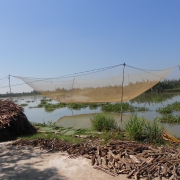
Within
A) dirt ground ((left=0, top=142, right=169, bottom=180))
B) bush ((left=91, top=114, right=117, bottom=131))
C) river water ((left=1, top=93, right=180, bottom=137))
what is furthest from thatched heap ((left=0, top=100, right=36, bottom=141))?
river water ((left=1, top=93, right=180, bottom=137))

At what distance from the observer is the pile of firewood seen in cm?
316

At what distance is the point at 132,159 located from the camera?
3578 millimetres

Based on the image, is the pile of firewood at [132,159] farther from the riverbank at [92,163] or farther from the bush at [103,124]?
the bush at [103,124]

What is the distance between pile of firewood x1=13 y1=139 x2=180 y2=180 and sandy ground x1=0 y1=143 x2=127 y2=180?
0.16 m

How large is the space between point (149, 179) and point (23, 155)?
111 inches

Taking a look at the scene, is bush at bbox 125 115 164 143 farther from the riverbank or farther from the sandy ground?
the sandy ground

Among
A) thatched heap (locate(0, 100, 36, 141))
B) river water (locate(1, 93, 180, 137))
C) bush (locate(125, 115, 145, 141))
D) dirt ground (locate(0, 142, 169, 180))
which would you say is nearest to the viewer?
dirt ground (locate(0, 142, 169, 180))

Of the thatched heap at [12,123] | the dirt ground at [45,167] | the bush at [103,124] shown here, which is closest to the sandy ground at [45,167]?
the dirt ground at [45,167]

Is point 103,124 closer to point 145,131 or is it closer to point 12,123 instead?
point 145,131

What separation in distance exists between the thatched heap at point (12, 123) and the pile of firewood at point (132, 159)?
289cm

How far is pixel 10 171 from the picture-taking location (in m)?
3.70

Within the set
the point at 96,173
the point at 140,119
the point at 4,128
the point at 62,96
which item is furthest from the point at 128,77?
the point at 96,173

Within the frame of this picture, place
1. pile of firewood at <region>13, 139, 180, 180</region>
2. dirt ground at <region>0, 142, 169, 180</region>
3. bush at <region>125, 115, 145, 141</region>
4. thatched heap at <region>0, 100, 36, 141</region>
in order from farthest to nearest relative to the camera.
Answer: thatched heap at <region>0, 100, 36, 141</region> < bush at <region>125, 115, 145, 141</region> < dirt ground at <region>0, 142, 169, 180</region> < pile of firewood at <region>13, 139, 180, 180</region>

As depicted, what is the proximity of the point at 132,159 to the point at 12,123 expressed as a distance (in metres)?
4.58
